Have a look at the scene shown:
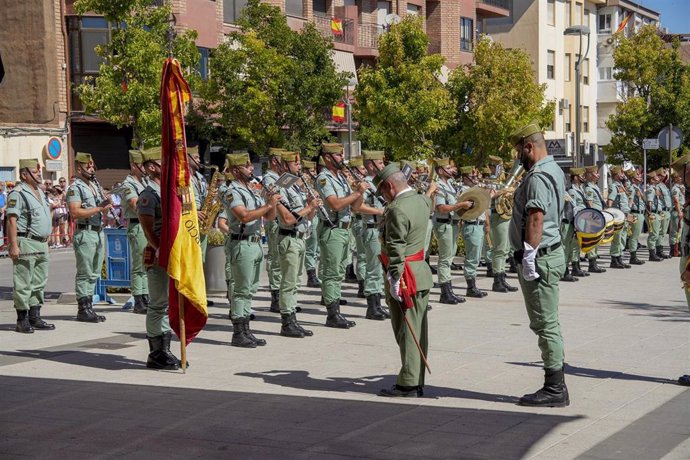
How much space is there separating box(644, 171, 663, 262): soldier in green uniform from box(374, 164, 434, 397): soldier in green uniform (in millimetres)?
14805

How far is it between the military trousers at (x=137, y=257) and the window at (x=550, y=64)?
48.1 m

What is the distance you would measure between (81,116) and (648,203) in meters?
19.3

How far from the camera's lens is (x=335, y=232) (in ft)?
43.7

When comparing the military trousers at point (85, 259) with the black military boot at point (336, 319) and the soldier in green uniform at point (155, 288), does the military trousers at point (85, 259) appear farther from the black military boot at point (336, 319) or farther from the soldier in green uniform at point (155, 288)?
the soldier in green uniform at point (155, 288)

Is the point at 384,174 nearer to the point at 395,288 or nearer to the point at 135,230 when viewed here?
the point at 395,288

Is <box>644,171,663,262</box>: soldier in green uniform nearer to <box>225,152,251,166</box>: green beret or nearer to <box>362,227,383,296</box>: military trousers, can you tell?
<box>362,227,383,296</box>: military trousers

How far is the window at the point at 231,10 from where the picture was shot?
4047cm

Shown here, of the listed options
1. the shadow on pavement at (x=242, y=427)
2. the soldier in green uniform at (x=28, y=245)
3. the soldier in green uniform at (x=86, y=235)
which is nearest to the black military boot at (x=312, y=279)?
the soldier in green uniform at (x=86, y=235)

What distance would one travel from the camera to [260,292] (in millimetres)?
Result: 17016

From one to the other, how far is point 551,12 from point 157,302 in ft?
175

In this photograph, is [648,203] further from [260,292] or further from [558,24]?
[558,24]

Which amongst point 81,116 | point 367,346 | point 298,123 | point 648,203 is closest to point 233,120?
point 298,123

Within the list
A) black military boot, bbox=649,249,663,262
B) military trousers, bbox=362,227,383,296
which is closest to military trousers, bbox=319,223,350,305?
military trousers, bbox=362,227,383,296

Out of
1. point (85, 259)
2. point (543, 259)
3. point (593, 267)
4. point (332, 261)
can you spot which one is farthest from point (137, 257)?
point (593, 267)
